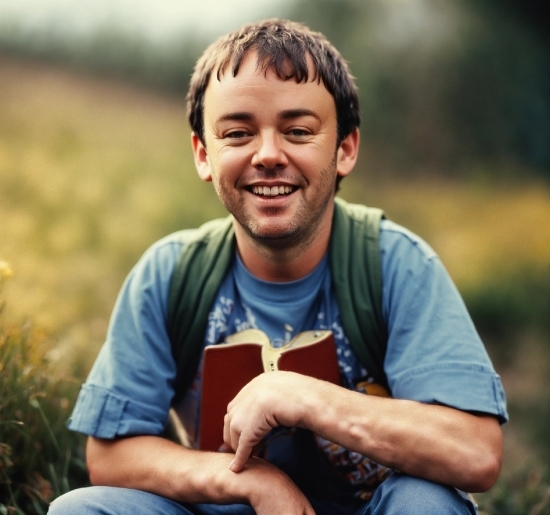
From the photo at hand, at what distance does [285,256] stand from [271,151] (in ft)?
1.14

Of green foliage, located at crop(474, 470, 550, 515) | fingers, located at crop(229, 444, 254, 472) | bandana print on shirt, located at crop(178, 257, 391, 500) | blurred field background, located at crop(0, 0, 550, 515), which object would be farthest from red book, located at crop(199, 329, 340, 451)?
blurred field background, located at crop(0, 0, 550, 515)

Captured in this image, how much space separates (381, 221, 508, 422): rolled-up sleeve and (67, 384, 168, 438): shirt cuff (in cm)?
72

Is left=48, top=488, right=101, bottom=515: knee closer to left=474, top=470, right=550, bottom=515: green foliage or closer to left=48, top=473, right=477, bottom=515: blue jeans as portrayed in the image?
left=48, top=473, right=477, bottom=515: blue jeans

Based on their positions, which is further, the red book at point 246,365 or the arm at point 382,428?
the red book at point 246,365

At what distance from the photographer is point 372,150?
249 inches

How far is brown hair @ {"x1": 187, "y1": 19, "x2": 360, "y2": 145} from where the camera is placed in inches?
73.2

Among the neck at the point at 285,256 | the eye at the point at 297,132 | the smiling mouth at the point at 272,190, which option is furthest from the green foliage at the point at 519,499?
the eye at the point at 297,132

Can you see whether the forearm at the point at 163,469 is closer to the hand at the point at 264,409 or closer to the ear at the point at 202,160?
the hand at the point at 264,409

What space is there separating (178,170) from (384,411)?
4191 millimetres

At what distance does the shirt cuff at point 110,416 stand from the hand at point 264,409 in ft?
1.04

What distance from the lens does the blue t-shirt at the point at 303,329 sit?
1753 mm

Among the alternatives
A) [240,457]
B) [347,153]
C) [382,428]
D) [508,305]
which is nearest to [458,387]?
[382,428]

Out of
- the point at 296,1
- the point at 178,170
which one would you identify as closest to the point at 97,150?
the point at 178,170

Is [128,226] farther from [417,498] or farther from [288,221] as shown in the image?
[417,498]
